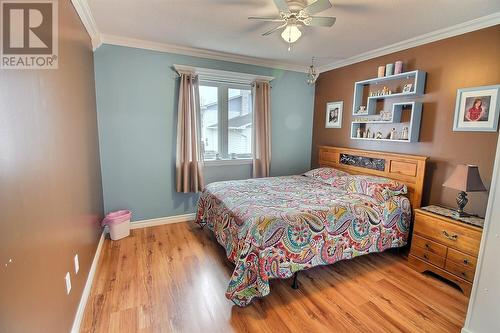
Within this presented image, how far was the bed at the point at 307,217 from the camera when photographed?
2080 millimetres

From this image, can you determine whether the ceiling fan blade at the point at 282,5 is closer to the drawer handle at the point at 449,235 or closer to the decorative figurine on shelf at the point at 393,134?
the decorative figurine on shelf at the point at 393,134

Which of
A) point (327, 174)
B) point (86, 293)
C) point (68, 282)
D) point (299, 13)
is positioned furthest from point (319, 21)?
point (86, 293)

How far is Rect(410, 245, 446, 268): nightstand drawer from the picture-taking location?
2475mm

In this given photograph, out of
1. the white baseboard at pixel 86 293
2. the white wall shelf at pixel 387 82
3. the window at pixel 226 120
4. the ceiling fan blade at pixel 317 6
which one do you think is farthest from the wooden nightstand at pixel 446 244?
the white baseboard at pixel 86 293

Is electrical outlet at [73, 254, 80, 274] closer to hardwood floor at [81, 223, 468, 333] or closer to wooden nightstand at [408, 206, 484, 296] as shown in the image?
hardwood floor at [81, 223, 468, 333]

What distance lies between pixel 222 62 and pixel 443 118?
9.76ft

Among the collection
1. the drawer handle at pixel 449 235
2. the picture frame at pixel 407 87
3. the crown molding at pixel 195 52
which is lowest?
the drawer handle at pixel 449 235

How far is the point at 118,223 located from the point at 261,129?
248 centimetres

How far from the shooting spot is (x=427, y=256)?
8.52 ft

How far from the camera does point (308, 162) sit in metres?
4.84

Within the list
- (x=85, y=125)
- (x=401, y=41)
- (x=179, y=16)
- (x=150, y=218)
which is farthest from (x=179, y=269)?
(x=401, y=41)

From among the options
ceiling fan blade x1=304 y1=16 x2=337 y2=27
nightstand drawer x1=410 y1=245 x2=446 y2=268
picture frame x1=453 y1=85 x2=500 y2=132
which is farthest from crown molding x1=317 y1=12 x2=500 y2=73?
nightstand drawer x1=410 y1=245 x2=446 y2=268

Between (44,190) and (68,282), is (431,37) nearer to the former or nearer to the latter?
(44,190)

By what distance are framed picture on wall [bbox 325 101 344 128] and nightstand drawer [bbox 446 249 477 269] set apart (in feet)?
7.65
